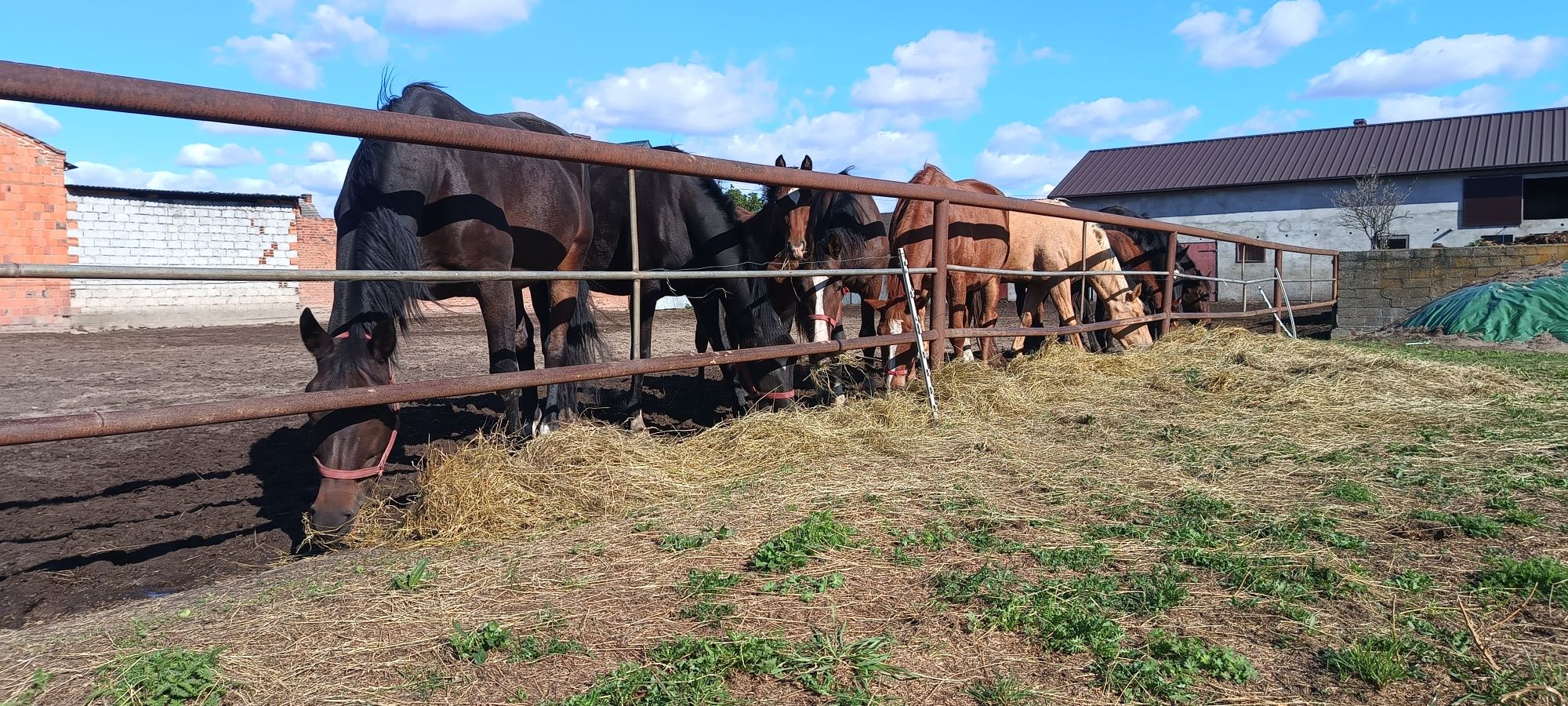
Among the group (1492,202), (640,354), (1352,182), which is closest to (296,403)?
(640,354)

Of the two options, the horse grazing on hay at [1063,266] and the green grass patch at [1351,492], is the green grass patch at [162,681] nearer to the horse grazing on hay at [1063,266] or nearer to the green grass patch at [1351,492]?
the green grass patch at [1351,492]

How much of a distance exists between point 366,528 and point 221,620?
0.93m

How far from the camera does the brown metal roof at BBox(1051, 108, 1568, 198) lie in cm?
3094

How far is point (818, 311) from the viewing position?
548cm

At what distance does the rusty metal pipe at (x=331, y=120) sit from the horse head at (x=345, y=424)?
82cm

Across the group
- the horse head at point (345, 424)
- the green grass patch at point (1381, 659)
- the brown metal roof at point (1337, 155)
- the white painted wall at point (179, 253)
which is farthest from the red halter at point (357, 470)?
the brown metal roof at point (1337, 155)

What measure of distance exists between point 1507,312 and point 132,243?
2303 cm

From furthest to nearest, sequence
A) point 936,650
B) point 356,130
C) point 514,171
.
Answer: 1. point 514,171
2. point 356,130
3. point 936,650

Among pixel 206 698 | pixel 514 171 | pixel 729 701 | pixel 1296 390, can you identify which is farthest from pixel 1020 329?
pixel 206 698

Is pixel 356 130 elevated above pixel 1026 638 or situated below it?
above

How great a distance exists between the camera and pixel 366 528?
10.2 feet

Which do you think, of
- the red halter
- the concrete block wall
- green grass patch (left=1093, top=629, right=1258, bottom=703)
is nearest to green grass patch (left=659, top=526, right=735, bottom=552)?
green grass patch (left=1093, top=629, right=1258, bottom=703)

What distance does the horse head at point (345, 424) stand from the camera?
3312mm

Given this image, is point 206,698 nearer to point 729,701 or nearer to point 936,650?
point 729,701
